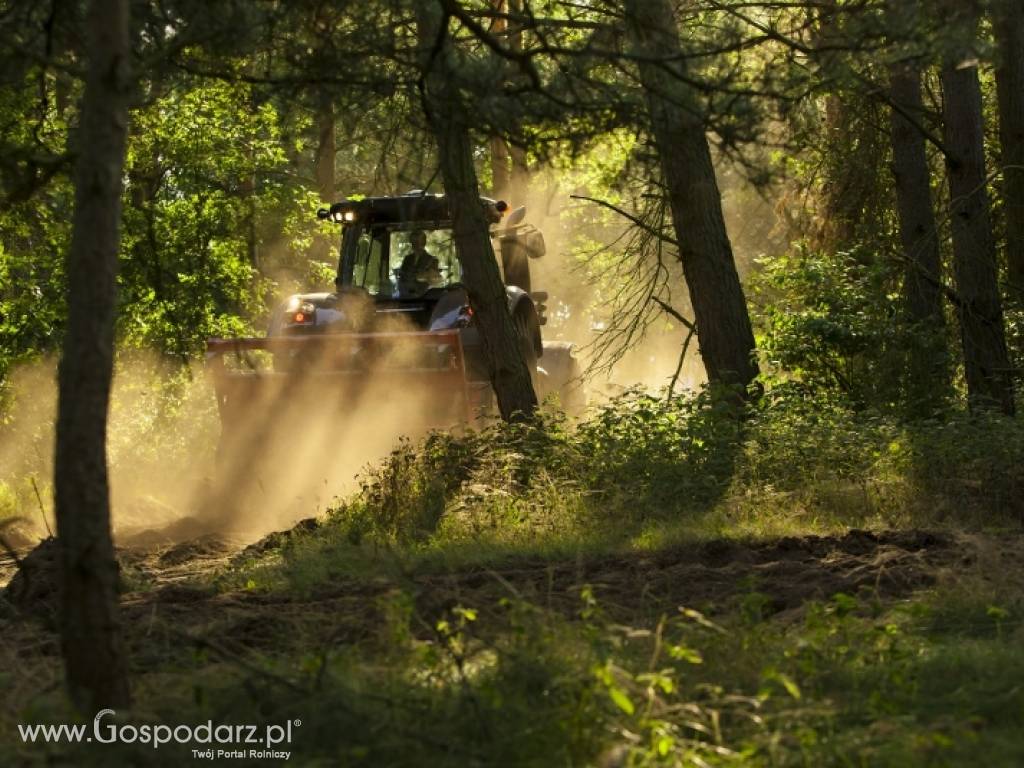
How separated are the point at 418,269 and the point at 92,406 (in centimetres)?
988

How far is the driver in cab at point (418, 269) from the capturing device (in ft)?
47.8

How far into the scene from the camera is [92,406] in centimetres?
488

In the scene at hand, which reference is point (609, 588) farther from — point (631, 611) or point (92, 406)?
point (92, 406)

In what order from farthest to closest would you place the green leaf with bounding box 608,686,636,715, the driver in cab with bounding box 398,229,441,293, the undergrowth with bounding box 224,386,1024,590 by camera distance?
the driver in cab with bounding box 398,229,441,293
the undergrowth with bounding box 224,386,1024,590
the green leaf with bounding box 608,686,636,715

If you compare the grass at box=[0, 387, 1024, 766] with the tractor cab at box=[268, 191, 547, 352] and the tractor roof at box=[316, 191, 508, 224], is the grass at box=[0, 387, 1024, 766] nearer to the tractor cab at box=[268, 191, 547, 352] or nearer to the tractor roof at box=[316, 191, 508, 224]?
the tractor cab at box=[268, 191, 547, 352]

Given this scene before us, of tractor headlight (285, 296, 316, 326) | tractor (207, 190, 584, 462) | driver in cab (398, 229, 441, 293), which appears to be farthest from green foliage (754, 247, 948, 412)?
tractor headlight (285, 296, 316, 326)

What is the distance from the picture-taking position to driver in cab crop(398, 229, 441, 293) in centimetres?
1458

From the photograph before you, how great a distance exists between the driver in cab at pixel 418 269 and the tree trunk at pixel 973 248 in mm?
4967

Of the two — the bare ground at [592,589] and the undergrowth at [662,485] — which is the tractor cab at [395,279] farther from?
the bare ground at [592,589]

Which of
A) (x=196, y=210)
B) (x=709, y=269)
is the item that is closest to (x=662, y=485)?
(x=709, y=269)

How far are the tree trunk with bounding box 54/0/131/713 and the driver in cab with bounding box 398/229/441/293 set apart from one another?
945 centimetres

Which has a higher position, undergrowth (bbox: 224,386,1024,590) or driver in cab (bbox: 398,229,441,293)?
driver in cab (bbox: 398,229,441,293)

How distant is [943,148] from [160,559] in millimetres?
8205

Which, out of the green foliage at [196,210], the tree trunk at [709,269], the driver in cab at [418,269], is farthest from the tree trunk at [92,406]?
the green foliage at [196,210]
